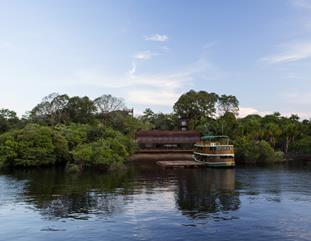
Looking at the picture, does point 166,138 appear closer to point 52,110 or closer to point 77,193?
point 52,110

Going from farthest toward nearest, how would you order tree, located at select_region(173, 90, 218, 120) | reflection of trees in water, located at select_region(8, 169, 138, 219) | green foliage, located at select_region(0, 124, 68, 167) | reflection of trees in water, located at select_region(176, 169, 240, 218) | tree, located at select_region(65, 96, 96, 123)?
tree, located at select_region(173, 90, 218, 120)
tree, located at select_region(65, 96, 96, 123)
green foliage, located at select_region(0, 124, 68, 167)
reflection of trees in water, located at select_region(176, 169, 240, 218)
reflection of trees in water, located at select_region(8, 169, 138, 219)

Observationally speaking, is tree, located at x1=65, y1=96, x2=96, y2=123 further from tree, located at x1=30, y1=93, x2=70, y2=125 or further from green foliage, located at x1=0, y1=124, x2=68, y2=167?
green foliage, located at x1=0, y1=124, x2=68, y2=167

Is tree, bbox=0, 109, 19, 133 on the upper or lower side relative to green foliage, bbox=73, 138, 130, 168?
upper

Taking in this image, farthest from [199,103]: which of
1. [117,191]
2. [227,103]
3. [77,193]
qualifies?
[77,193]

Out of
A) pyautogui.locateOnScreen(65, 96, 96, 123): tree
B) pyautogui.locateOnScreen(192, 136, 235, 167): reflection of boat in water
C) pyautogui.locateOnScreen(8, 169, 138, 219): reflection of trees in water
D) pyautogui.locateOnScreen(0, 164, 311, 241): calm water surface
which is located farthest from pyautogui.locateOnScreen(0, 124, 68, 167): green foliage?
pyautogui.locateOnScreen(65, 96, 96, 123): tree

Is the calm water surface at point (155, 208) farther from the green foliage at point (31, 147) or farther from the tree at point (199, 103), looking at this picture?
the tree at point (199, 103)

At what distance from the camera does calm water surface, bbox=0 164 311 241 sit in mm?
28703

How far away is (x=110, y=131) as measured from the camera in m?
93.9

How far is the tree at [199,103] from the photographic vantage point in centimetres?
12988

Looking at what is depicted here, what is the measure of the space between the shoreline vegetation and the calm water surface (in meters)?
16.6

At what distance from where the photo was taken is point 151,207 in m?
37.6

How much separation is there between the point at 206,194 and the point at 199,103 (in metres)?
87.3

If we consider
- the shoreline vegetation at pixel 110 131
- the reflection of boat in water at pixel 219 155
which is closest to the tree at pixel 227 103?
the shoreline vegetation at pixel 110 131

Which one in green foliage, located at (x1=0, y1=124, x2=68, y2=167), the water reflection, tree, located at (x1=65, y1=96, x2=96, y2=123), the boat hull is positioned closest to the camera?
the water reflection
